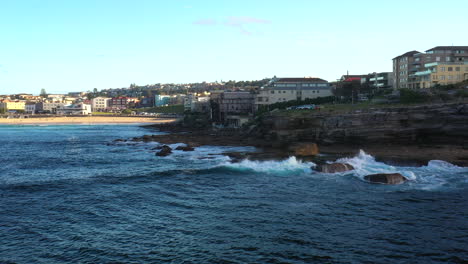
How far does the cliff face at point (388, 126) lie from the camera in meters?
49.8

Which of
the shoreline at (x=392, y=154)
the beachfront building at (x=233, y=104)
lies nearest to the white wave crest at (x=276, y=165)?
the shoreline at (x=392, y=154)

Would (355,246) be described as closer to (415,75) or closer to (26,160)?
(26,160)

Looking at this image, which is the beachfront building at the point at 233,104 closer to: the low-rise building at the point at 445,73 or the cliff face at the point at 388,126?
the low-rise building at the point at 445,73

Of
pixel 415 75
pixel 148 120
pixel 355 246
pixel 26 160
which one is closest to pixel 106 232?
pixel 355 246

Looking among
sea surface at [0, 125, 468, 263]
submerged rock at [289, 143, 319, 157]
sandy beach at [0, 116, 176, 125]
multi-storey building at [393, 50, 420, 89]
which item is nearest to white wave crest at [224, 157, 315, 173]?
sea surface at [0, 125, 468, 263]

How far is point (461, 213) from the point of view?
2298 cm

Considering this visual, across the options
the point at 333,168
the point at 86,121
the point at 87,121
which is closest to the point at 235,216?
the point at 333,168

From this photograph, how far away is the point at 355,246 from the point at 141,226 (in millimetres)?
12019

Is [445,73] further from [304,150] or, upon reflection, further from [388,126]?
[304,150]

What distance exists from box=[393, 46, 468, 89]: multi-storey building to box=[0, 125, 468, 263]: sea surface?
4852cm

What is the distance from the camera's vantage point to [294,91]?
104625mm

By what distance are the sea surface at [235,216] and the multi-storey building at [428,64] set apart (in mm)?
48520

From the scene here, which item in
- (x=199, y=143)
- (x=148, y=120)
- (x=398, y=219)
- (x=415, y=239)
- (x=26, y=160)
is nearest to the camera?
(x=415, y=239)

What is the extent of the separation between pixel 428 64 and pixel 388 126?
34975mm
